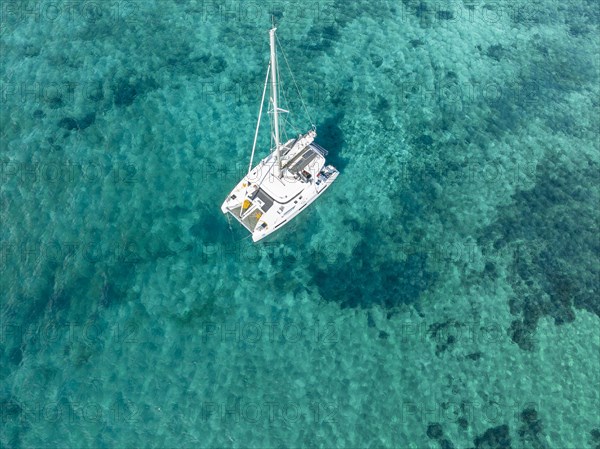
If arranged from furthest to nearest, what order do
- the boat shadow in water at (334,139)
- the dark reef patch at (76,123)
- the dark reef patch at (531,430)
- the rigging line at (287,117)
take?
the rigging line at (287,117)
the boat shadow in water at (334,139)
the dark reef patch at (76,123)
the dark reef patch at (531,430)

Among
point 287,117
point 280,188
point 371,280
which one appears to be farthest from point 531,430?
point 287,117

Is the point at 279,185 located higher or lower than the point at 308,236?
higher

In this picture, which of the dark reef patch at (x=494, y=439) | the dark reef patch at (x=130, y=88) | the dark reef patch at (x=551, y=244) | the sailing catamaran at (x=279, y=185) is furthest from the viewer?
the dark reef patch at (x=130, y=88)

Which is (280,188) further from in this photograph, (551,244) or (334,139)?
(551,244)

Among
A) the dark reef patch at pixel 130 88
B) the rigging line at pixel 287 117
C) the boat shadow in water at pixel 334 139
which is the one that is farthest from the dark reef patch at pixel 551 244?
the dark reef patch at pixel 130 88

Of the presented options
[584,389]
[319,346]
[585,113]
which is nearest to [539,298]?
[584,389]

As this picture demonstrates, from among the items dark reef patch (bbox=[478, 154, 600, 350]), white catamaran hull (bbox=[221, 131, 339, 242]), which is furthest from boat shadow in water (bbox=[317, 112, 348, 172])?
dark reef patch (bbox=[478, 154, 600, 350])

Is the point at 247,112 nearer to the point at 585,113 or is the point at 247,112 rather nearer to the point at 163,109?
the point at 163,109

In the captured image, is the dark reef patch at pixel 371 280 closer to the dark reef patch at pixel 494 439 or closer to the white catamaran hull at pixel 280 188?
the white catamaran hull at pixel 280 188
